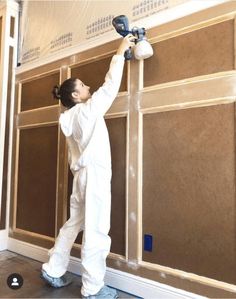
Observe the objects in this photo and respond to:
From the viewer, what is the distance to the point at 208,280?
173cm

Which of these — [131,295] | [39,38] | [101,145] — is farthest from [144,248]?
[39,38]

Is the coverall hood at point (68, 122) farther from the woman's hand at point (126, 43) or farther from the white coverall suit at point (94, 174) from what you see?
the woman's hand at point (126, 43)

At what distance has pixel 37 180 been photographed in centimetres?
286

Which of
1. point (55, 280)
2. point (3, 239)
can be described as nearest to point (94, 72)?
point (55, 280)

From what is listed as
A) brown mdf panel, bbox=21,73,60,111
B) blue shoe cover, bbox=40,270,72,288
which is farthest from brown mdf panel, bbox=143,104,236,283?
brown mdf panel, bbox=21,73,60,111

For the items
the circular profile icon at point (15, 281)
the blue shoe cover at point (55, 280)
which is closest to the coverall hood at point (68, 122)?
the blue shoe cover at point (55, 280)

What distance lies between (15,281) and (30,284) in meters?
0.12

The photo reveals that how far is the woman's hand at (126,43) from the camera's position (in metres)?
1.97

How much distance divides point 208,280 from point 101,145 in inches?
41.5

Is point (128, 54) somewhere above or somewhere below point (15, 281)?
above

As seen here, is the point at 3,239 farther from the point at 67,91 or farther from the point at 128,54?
the point at 128,54

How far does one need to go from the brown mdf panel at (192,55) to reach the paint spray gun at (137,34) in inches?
2.9

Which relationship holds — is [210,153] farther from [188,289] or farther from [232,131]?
[188,289]

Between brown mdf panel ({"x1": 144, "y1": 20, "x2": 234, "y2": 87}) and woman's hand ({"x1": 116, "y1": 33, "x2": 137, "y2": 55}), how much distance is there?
0.16m
